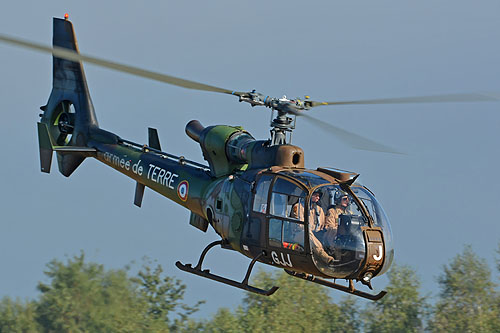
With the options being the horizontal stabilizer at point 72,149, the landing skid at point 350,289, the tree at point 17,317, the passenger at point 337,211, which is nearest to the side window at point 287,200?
the passenger at point 337,211

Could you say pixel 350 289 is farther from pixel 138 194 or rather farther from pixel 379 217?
pixel 138 194

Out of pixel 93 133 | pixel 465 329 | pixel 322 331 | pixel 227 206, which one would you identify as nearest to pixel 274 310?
pixel 322 331

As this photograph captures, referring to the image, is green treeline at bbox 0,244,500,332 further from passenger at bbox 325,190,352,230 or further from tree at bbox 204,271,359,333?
passenger at bbox 325,190,352,230

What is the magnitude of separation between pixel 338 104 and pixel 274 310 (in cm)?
2521

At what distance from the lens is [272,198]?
49.6 feet

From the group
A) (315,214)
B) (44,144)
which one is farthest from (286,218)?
(44,144)

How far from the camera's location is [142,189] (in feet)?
65.5

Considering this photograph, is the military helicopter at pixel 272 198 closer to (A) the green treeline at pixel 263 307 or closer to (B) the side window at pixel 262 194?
(B) the side window at pixel 262 194

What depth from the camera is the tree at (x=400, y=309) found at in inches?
1575

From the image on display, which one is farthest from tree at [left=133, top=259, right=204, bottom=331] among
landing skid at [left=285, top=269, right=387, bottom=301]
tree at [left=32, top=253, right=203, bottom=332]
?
landing skid at [left=285, top=269, right=387, bottom=301]

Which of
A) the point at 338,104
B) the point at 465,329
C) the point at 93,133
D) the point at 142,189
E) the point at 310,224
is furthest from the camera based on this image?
the point at 465,329

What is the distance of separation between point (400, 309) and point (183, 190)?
80.4 feet

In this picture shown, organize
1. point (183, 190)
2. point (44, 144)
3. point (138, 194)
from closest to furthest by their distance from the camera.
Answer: point (183, 190), point (138, 194), point (44, 144)

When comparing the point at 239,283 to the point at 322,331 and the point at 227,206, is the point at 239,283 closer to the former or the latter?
the point at 227,206
